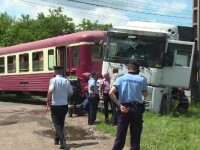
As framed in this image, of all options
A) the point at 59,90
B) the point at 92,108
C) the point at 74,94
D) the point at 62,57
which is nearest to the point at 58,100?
the point at 59,90

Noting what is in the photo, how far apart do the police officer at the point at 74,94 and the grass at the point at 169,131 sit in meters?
0.85

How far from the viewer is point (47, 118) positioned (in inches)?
604

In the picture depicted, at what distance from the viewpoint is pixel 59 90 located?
33.3ft

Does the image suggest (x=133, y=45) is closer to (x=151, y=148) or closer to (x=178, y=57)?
(x=178, y=57)

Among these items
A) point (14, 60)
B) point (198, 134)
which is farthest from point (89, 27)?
point (198, 134)

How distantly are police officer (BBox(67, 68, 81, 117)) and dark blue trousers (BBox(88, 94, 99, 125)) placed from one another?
4.35 feet

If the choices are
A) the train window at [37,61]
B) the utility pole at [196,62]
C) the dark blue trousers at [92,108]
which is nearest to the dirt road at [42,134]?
the dark blue trousers at [92,108]

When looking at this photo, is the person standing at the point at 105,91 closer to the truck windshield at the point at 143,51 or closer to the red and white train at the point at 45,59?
the truck windshield at the point at 143,51

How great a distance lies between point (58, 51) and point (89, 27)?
45523 mm

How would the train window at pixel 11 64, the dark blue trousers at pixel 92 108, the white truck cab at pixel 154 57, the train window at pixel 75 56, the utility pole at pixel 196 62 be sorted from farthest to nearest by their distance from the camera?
the train window at pixel 11 64 < the utility pole at pixel 196 62 < the train window at pixel 75 56 < the white truck cab at pixel 154 57 < the dark blue trousers at pixel 92 108

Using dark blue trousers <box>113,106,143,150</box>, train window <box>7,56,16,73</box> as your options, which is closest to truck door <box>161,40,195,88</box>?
dark blue trousers <box>113,106,143,150</box>

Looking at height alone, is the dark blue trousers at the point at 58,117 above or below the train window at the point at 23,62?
below

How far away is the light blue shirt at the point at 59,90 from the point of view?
33.1 feet

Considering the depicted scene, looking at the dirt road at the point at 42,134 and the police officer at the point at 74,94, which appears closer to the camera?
the dirt road at the point at 42,134
